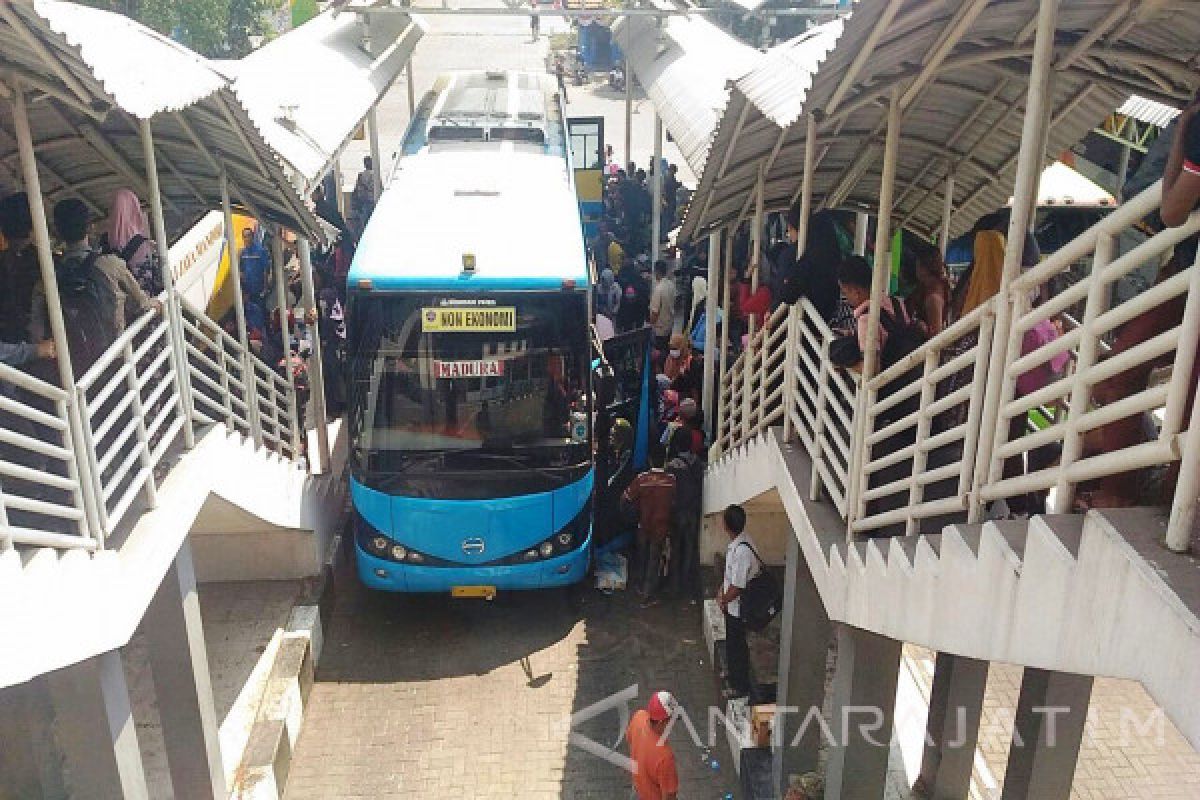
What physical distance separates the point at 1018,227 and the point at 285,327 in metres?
5.97

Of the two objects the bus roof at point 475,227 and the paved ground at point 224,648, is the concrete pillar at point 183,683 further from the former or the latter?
the bus roof at point 475,227

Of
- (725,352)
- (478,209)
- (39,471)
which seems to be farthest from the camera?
(478,209)

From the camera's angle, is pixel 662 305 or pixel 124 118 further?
pixel 662 305

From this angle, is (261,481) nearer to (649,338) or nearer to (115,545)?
(115,545)

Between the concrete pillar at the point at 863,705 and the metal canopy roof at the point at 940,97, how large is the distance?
8.24 ft

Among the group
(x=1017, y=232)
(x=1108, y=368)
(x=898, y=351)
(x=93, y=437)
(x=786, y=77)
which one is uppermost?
(x=786, y=77)

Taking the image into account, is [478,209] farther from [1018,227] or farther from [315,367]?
[1018,227]

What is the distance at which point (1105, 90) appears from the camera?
19.5 feet

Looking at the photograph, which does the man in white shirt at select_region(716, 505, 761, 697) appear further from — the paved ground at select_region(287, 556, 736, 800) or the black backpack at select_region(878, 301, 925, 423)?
the black backpack at select_region(878, 301, 925, 423)

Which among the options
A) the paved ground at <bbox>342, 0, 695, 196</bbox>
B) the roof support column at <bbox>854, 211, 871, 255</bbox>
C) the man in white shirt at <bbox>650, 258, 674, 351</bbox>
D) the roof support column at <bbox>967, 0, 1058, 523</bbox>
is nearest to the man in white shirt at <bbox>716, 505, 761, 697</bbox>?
the roof support column at <bbox>854, 211, 871, 255</bbox>

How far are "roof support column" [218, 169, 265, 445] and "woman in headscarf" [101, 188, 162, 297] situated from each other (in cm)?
51

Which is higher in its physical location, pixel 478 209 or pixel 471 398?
pixel 478 209

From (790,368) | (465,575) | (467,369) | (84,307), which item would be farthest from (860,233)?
(84,307)

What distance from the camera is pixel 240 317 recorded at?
679 centimetres
